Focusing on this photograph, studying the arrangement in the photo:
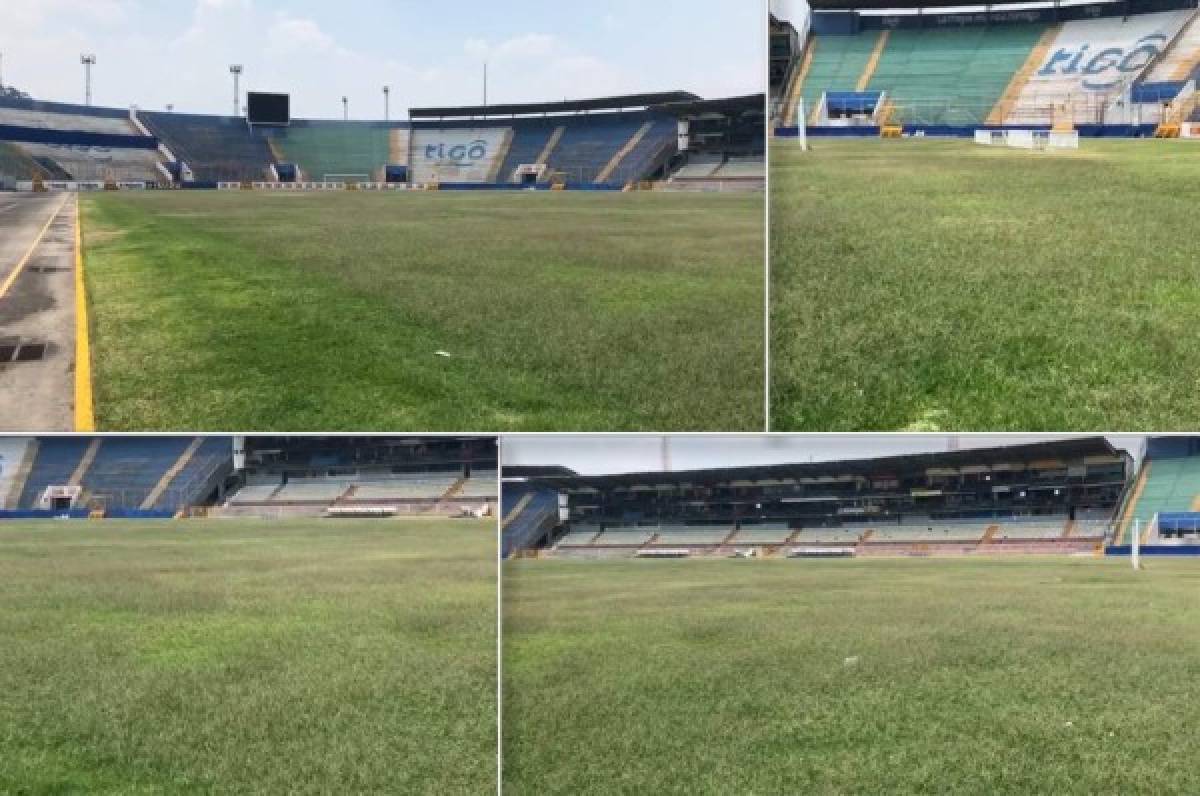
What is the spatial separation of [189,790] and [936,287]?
3184 mm

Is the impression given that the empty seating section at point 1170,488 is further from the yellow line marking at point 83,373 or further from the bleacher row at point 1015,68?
the yellow line marking at point 83,373

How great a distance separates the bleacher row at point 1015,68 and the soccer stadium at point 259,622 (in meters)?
3.03

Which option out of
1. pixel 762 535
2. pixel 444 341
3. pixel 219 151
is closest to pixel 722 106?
pixel 444 341

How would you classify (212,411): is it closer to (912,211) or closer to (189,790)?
(189,790)

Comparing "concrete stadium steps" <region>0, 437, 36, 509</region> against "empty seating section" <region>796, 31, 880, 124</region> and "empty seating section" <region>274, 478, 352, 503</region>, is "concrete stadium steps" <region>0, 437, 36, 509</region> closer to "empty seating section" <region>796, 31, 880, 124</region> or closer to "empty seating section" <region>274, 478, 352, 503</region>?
"empty seating section" <region>274, 478, 352, 503</region>

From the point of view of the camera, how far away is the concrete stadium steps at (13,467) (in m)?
3.31

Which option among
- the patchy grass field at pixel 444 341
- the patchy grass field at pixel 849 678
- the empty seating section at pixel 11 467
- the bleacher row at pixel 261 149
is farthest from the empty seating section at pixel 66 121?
the patchy grass field at pixel 849 678

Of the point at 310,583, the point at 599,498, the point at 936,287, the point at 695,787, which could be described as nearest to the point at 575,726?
the point at 695,787

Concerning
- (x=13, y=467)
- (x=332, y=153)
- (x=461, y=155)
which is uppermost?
(x=332, y=153)

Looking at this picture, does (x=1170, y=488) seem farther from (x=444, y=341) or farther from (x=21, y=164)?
(x=21, y=164)

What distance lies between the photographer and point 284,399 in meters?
3.32

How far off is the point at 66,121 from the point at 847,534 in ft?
35.5

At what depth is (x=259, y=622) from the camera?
146 inches

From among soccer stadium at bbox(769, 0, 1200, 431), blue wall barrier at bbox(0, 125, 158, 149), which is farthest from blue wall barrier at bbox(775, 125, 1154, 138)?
blue wall barrier at bbox(0, 125, 158, 149)
